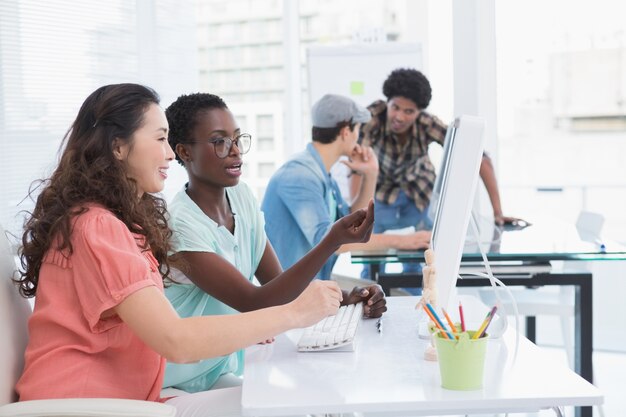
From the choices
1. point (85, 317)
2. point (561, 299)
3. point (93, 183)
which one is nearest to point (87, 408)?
point (85, 317)

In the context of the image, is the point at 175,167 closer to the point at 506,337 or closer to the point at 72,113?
the point at 72,113

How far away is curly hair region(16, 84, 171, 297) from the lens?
1449 millimetres

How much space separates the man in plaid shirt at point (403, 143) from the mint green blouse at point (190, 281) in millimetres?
1751

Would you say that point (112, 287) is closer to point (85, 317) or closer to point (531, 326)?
point (85, 317)

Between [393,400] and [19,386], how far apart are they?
685 millimetres

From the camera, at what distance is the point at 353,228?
1803mm

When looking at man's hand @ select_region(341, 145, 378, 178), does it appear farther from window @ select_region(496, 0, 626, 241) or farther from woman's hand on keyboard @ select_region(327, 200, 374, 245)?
window @ select_region(496, 0, 626, 241)

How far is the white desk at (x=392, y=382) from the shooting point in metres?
1.23

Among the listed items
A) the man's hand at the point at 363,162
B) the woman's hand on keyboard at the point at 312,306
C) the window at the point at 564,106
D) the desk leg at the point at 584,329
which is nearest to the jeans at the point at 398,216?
the man's hand at the point at 363,162

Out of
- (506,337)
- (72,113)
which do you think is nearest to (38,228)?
(506,337)

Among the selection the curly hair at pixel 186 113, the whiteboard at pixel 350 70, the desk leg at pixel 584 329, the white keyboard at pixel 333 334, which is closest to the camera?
the white keyboard at pixel 333 334

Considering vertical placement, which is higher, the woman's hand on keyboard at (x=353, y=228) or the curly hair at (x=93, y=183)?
the curly hair at (x=93, y=183)

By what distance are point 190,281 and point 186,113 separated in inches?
16.9

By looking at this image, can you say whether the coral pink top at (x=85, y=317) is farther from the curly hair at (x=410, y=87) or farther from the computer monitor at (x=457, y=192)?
the curly hair at (x=410, y=87)
